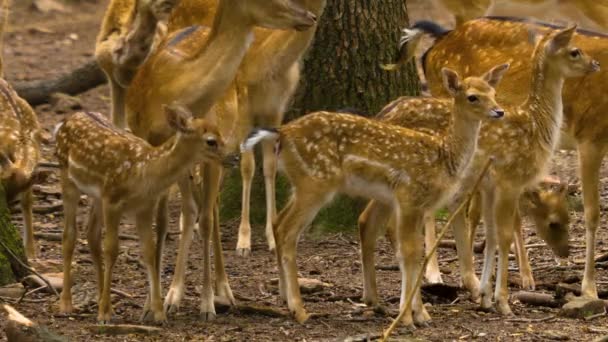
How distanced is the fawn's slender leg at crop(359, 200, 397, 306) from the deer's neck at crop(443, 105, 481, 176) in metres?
0.61

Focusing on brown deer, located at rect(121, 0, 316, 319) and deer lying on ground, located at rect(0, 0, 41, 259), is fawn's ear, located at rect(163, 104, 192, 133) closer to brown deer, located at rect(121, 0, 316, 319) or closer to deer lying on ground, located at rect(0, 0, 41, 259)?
brown deer, located at rect(121, 0, 316, 319)

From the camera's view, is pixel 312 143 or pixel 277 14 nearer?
pixel 312 143

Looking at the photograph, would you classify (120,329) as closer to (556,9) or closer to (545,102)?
(545,102)

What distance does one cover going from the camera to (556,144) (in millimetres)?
8000

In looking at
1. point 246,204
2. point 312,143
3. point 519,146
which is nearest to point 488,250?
point 519,146

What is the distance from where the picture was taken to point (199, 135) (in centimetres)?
703

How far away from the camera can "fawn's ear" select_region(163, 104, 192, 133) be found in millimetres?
7043

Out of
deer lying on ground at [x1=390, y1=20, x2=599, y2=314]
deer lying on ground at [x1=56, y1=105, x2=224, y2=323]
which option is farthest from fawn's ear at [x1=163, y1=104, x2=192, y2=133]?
deer lying on ground at [x1=390, y1=20, x2=599, y2=314]

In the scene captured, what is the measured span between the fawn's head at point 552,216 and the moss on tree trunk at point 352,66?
1.30 m

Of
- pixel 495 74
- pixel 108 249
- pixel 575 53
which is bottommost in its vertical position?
pixel 108 249

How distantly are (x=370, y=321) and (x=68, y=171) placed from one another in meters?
1.71

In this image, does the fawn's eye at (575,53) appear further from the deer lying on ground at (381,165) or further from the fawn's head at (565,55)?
the deer lying on ground at (381,165)

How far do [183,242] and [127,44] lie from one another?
131 centimetres

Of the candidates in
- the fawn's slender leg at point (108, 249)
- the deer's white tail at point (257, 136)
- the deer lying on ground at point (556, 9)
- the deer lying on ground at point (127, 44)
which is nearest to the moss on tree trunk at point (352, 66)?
the deer lying on ground at point (556, 9)
